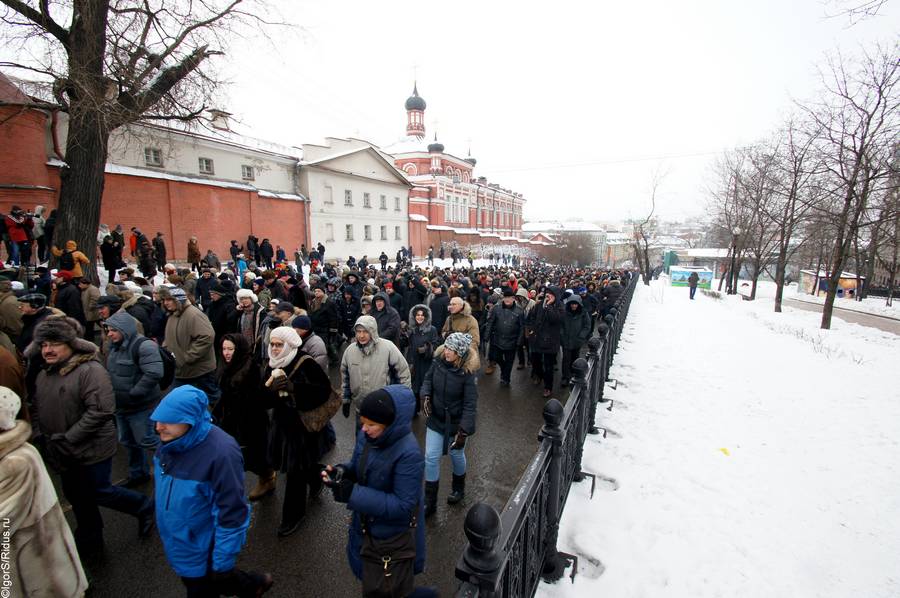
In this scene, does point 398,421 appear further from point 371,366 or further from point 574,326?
point 574,326

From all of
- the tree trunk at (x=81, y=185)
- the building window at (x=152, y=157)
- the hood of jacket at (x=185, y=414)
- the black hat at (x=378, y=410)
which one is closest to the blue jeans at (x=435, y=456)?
the black hat at (x=378, y=410)

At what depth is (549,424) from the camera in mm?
2760

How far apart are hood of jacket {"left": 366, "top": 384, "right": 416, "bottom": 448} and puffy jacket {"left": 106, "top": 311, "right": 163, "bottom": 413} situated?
2895 millimetres

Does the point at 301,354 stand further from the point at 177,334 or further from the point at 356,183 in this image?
the point at 356,183

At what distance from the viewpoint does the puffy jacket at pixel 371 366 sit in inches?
165

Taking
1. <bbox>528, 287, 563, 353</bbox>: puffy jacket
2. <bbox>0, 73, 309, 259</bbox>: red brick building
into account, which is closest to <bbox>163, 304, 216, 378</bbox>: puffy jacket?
<bbox>528, 287, 563, 353</bbox>: puffy jacket

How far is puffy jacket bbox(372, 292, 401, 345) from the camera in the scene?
588cm

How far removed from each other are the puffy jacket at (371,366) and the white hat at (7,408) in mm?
2422

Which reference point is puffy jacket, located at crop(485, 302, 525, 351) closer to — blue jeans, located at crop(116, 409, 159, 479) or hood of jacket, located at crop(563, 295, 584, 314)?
hood of jacket, located at crop(563, 295, 584, 314)

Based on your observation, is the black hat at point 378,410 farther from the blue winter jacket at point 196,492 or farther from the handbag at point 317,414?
the handbag at point 317,414

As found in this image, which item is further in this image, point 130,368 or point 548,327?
point 548,327

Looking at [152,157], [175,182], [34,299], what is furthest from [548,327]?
[152,157]

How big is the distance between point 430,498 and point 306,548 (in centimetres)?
114

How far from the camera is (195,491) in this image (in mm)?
2184
